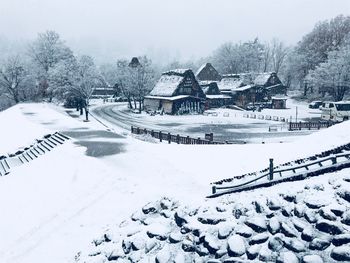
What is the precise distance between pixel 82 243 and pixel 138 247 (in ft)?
8.21

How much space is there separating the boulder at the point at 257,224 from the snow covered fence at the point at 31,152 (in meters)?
16.8

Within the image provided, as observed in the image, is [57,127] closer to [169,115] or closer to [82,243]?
[82,243]

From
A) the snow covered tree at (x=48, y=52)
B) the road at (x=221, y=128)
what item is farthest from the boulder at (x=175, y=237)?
the snow covered tree at (x=48, y=52)

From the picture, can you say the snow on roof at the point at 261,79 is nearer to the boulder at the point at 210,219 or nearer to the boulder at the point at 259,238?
the boulder at the point at 210,219

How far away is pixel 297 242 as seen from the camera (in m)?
8.70

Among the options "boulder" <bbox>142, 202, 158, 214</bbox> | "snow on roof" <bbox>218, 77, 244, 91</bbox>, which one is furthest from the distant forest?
"boulder" <bbox>142, 202, 158, 214</bbox>

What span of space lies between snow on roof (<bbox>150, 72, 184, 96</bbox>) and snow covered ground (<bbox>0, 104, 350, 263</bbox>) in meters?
36.5

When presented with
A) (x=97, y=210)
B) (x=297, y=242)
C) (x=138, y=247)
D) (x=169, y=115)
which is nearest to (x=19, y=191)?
(x=97, y=210)

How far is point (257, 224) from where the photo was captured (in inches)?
371

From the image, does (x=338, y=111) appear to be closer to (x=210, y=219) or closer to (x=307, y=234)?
(x=210, y=219)

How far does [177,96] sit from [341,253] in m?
50.8

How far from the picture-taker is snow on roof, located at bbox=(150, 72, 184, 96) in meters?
58.9

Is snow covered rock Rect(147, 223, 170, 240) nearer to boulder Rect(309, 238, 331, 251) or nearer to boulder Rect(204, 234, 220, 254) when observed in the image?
boulder Rect(204, 234, 220, 254)

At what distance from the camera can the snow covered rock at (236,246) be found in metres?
9.09
